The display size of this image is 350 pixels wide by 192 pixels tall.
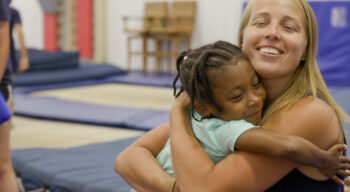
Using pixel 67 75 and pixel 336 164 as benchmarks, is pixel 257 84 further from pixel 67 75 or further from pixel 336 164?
pixel 67 75

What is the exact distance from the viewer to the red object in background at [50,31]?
1258 cm

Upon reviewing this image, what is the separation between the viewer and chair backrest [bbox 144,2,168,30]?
1014 centimetres

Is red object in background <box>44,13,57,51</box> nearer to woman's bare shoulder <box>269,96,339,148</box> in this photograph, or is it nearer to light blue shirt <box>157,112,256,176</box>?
light blue shirt <box>157,112,256,176</box>

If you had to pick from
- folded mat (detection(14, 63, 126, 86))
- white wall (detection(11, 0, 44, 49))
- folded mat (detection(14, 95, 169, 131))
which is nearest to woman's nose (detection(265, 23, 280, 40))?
folded mat (detection(14, 95, 169, 131))

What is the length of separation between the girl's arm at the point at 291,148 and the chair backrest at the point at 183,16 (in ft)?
27.6

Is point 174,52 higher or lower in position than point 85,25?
lower

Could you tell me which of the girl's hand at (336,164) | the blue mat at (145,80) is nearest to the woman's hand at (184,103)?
the girl's hand at (336,164)

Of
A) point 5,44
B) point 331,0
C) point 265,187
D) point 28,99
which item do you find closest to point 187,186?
point 265,187

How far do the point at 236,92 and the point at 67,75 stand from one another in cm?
770

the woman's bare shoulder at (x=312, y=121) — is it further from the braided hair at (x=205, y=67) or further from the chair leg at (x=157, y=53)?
the chair leg at (x=157, y=53)

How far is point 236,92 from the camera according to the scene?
142cm

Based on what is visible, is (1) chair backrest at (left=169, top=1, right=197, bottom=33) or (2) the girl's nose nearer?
(2) the girl's nose

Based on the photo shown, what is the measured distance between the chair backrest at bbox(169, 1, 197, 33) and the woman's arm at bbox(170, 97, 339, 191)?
8378mm

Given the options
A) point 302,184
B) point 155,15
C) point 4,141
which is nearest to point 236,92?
point 302,184
